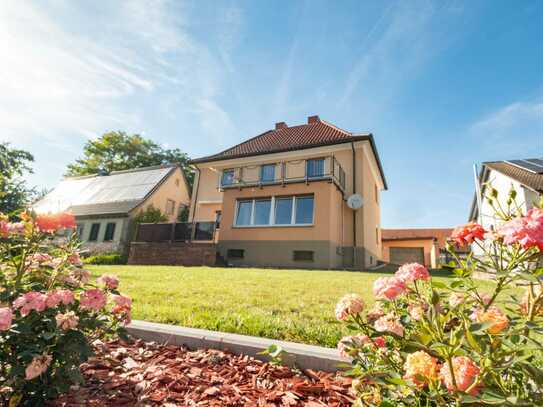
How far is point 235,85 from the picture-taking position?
955 centimetres

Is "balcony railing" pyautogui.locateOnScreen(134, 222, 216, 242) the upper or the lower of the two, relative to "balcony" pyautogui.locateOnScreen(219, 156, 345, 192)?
lower

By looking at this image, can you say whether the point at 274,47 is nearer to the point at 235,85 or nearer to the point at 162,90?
the point at 235,85

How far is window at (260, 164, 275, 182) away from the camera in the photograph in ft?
49.6

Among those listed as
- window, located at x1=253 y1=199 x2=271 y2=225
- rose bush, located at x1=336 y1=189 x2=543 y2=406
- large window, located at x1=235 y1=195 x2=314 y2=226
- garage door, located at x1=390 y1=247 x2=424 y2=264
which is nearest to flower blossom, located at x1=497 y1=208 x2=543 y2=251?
rose bush, located at x1=336 y1=189 x2=543 y2=406

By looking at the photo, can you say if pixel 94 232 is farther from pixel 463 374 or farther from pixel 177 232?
pixel 463 374

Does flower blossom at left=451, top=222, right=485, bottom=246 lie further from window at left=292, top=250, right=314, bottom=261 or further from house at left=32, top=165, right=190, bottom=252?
house at left=32, top=165, right=190, bottom=252

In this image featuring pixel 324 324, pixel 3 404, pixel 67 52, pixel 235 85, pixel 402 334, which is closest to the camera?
pixel 402 334

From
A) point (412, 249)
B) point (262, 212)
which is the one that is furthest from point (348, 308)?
point (412, 249)

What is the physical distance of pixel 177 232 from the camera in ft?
46.9

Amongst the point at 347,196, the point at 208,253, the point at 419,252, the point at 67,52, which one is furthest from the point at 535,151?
the point at 67,52

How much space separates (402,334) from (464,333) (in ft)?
1.11

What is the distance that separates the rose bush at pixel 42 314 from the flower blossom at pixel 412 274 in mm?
1570

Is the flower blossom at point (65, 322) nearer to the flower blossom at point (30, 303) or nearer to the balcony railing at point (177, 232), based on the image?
the flower blossom at point (30, 303)

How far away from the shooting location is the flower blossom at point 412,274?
113 cm
